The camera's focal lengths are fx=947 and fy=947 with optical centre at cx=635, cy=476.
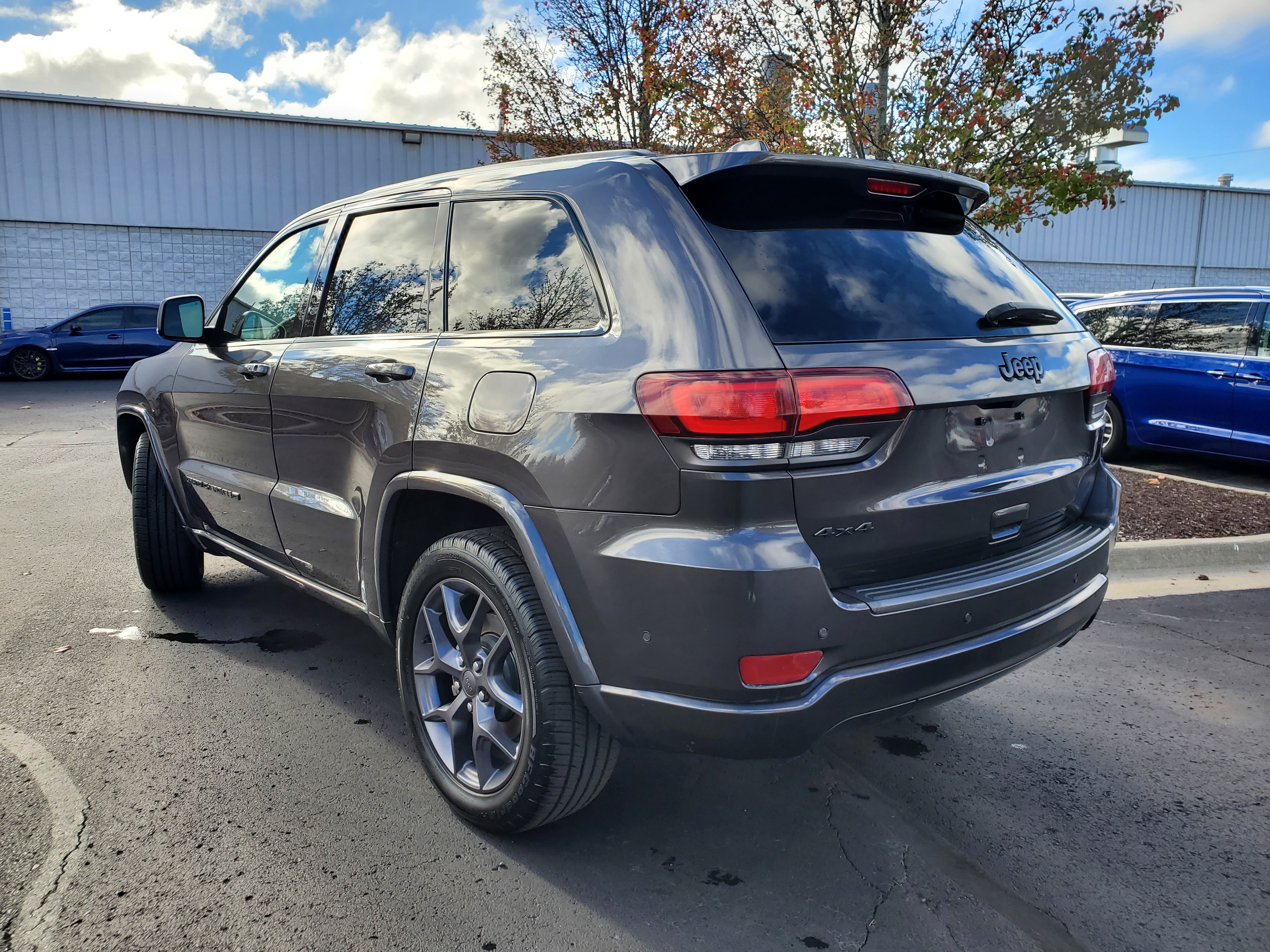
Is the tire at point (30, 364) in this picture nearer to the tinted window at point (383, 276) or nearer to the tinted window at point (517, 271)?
the tinted window at point (383, 276)

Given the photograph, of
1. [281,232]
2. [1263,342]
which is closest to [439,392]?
[281,232]

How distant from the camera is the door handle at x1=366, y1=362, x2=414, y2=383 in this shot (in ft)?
9.08

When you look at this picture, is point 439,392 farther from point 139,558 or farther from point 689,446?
point 139,558

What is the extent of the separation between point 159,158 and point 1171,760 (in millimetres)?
24671

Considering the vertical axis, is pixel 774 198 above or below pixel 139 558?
above

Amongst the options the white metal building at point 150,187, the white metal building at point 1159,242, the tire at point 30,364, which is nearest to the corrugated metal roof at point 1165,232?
the white metal building at point 1159,242

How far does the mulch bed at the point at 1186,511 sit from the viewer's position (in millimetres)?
6113

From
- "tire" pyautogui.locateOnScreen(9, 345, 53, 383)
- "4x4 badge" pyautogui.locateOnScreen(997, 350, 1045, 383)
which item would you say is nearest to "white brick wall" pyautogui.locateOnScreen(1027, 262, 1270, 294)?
"tire" pyautogui.locateOnScreen(9, 345, 53, 383)

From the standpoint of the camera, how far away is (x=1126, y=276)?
28938 millimetres

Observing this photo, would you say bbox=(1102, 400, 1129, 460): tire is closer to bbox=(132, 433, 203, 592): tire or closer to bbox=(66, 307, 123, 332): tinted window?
bbox=(132, 433, 203, 592): tire

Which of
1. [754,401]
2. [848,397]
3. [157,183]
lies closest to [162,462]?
[754,401]

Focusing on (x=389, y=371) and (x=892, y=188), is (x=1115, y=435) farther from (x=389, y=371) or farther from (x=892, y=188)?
(x=389, y=371)

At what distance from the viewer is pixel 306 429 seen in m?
3.26

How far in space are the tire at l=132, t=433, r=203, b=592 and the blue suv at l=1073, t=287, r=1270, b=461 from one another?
286 inches
